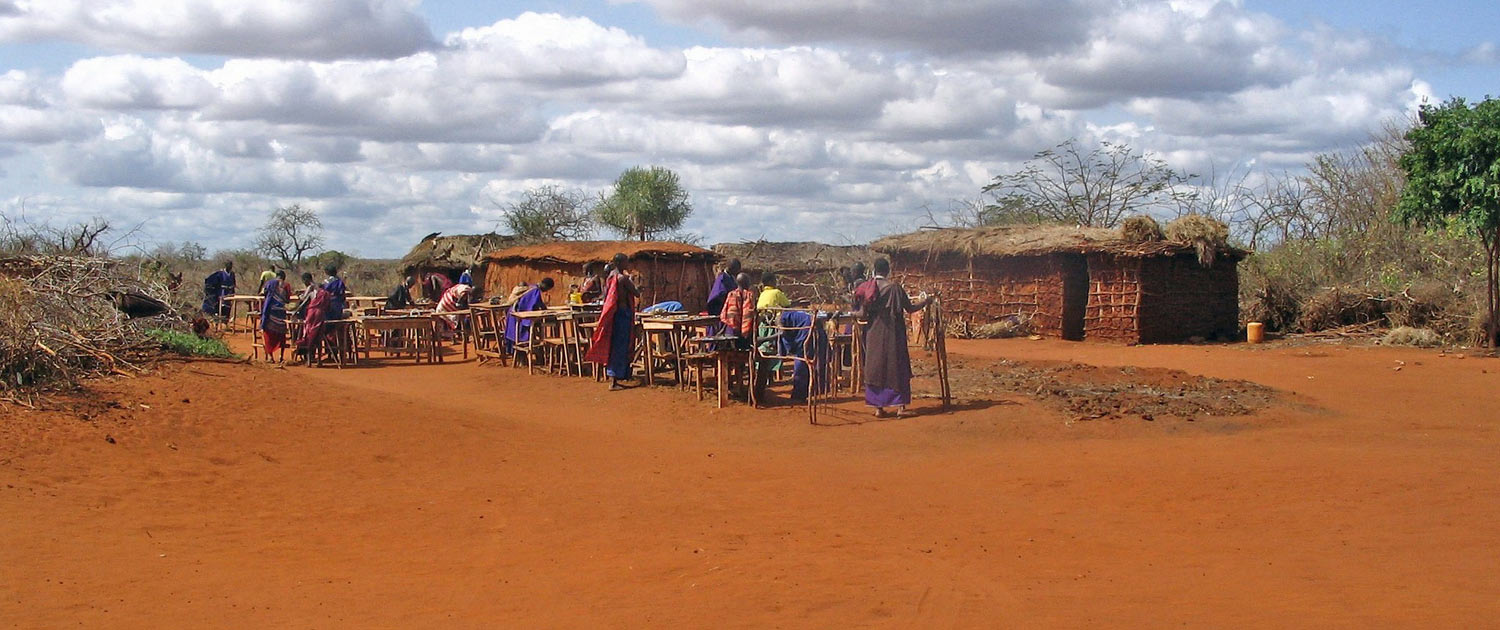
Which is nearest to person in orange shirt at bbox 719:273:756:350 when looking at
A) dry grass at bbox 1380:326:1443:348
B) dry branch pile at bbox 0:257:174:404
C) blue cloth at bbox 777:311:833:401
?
blue cloth at bbox 777:311:833:401

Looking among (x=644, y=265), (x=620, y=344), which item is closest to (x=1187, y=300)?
(x=644, y=265)

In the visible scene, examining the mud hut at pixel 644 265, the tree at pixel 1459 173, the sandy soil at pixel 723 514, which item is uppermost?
the tree at pixel 1459 173

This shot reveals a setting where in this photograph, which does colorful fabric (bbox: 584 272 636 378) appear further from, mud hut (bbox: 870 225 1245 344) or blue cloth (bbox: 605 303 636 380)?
mud hut (bbox: 870 225 1245 344)

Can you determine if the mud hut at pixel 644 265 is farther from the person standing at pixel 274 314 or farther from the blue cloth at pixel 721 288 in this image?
the blue cloth at pixel 721 288

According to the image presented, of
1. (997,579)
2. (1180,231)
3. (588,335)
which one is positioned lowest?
→ (997,579)

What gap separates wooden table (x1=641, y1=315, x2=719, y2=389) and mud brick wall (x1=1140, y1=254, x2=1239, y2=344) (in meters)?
10.4

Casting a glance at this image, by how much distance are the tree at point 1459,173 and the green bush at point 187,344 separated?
16.9 meters

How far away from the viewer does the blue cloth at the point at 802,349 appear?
12.7 meters

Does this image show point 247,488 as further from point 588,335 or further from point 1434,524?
point 1434,524

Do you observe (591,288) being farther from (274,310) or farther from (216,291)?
(216,291)

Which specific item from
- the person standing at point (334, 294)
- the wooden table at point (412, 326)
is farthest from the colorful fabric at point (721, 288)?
the person standing at point (334, 294)

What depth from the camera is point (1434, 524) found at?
7.50m

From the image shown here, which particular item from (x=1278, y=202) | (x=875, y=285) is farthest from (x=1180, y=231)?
(x=875, y=285)

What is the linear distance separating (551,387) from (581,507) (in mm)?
6588
